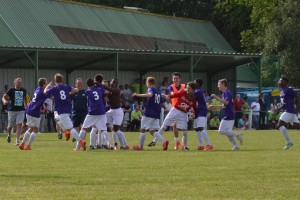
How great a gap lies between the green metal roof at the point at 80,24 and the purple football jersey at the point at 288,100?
22.1 metres

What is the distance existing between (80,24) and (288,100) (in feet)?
92.2

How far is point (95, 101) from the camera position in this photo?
81.1 feet

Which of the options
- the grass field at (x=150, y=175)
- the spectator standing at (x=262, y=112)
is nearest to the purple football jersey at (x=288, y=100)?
the grass field at (x=150, y=175)

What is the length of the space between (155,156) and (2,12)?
27.6 metres

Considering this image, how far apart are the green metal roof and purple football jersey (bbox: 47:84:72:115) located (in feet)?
70.3

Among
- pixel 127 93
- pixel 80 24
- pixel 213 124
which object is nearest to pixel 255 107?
pixel 213 124

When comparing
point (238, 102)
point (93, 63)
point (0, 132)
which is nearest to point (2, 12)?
Answer: point (93, 63)

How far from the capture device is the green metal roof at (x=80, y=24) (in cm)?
4716

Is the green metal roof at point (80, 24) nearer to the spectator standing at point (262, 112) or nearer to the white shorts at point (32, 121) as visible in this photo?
the spectator standing at point (262, 112)

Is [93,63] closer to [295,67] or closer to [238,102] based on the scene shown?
[238,102]

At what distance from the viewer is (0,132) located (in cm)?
4084

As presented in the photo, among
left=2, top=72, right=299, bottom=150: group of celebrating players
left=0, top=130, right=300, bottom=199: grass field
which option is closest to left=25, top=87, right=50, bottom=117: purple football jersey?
left=2, top=72, right=299, bottom=150: group of celebrating players

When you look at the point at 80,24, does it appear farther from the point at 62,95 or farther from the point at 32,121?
the point at 62,95

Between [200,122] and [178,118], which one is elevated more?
[178,118]
